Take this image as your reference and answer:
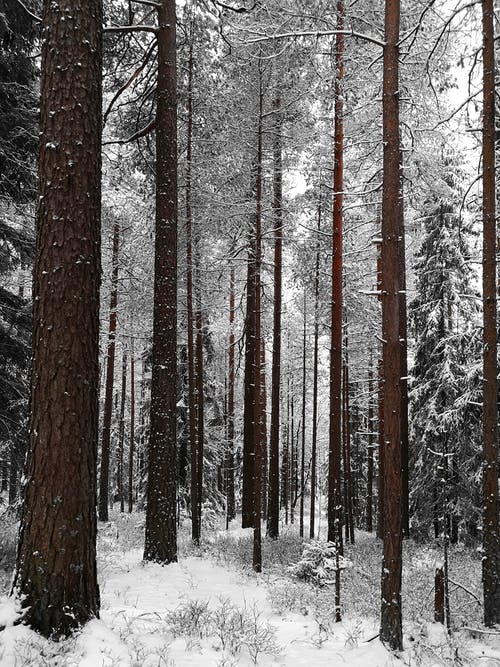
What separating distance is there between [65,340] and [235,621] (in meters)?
4.23

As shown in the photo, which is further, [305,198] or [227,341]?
[227,341]

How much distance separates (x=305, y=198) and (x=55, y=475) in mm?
12242

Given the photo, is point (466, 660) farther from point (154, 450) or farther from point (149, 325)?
point (149, 325)

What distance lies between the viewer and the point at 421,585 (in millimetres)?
9867

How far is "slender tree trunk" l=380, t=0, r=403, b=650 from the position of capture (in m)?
5.95

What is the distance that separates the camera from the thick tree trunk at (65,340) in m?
4.04

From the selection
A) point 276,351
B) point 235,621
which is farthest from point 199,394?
point 235,621

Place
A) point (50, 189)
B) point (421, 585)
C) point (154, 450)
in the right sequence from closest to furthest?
point (50, 189), point (154, 450), point (421, 585)

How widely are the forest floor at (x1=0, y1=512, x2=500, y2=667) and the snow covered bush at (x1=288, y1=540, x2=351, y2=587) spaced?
27 centimetres

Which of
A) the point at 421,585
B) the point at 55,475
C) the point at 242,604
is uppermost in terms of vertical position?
the point at 55,475

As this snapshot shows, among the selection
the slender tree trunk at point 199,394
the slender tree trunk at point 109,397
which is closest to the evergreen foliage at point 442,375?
the slender tree trunk at point 199,394

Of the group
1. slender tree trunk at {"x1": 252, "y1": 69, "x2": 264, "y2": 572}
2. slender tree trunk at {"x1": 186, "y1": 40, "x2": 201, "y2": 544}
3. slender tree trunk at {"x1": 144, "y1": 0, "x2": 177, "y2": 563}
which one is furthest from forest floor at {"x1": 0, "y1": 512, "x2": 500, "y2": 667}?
slender tree trunk at {"x1": 186, "y1": 40, "x2": 201, "y2": 544}

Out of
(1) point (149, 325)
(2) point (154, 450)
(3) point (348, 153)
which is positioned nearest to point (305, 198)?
(3) point (348, 153)

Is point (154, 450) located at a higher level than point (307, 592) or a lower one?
higher
